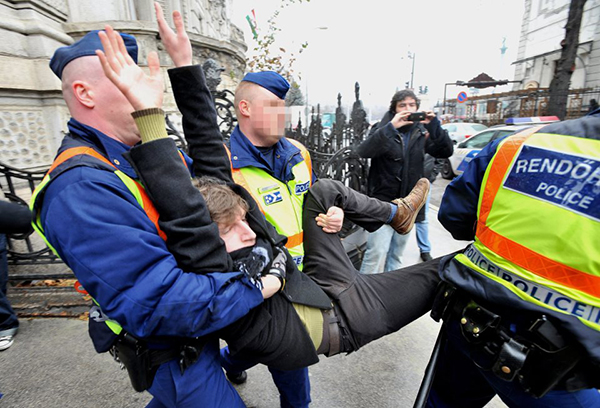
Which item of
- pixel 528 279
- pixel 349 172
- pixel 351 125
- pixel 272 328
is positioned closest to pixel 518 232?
pixel 528 279

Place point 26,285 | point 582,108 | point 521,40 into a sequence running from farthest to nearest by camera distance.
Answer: point 521,40, point 582,108, point 26,285

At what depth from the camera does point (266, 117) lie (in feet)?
6.03

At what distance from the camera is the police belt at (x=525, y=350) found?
101 cm

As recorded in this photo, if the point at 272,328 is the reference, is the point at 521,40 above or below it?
above

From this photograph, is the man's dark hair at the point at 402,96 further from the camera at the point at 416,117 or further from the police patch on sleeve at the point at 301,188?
the police patch on sleeve at the point at 301,188

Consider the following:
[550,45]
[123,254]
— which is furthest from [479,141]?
[550,45]

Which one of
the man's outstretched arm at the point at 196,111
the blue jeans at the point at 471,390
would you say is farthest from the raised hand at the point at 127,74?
the blue jeans at the point at 471,390

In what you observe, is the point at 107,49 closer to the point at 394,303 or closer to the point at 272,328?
the point at 272,328

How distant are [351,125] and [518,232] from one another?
175 inches

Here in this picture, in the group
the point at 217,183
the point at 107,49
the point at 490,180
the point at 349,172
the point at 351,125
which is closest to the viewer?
the point at 107,49

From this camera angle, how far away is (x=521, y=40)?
76.9ft

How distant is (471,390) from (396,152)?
82.4 inches

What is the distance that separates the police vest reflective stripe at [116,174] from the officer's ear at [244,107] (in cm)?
96

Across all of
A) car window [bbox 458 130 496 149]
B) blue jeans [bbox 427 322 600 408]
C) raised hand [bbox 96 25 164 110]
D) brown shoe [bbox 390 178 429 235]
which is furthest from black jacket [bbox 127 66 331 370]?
car window [bbox 458 130 496 149]
